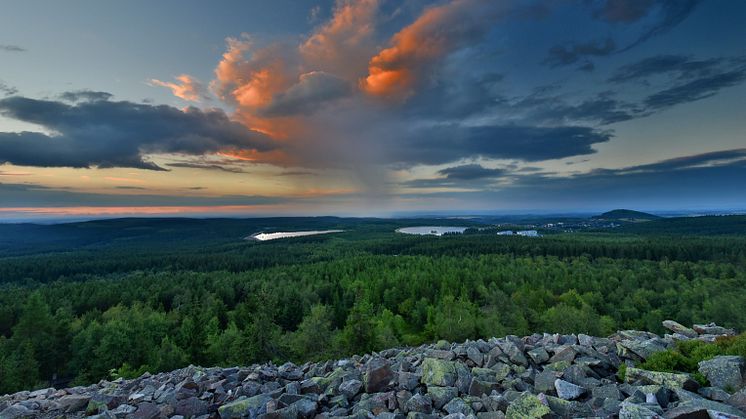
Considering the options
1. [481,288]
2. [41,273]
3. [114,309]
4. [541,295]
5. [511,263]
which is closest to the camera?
[114,309]

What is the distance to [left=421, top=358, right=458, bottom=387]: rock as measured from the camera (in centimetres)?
1476

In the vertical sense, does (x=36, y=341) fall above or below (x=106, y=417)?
below

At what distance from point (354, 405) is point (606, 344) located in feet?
50.1

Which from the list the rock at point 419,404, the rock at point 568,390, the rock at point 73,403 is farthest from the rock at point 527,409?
the rock at point 73,403

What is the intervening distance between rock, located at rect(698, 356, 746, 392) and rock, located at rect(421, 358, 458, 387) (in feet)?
31.8

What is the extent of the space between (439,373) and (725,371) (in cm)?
1083

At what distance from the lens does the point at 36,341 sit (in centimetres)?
5144

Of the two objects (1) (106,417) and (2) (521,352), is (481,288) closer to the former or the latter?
(2) (521,352)

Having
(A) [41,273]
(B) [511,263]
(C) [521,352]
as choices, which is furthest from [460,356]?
(A) [41,273]

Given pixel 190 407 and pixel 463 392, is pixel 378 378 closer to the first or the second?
pixel 463 392

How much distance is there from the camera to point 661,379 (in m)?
12.4

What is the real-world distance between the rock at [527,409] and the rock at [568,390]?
1822mm

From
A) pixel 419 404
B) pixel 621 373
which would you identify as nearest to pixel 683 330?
pixel 621 373

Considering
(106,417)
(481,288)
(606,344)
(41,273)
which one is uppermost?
(606,344)
